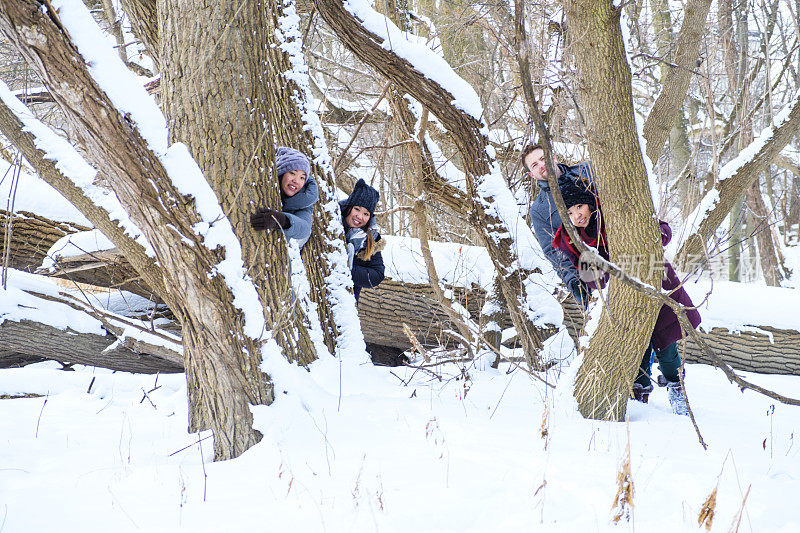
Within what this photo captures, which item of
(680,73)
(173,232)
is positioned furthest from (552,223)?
(173,232)

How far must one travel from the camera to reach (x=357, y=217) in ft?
11.9

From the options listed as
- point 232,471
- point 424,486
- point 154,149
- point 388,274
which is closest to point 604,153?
point 424,486

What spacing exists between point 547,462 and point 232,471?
1.22 m

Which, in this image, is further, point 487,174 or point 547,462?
point 487,174

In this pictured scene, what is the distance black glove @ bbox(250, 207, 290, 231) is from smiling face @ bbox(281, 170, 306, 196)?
0.34 m

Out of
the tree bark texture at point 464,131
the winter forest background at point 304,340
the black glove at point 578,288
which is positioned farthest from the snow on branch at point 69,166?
the black glove at point 578,288

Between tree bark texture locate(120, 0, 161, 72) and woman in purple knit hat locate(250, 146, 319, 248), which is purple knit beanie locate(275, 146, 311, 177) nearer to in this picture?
woman in purple knit hat locate(250, 146, 319, 248)

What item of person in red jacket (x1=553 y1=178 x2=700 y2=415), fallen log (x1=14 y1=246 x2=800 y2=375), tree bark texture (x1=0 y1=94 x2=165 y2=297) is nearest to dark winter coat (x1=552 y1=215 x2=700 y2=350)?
person in red jacket (x1=553 y1=178 x2=700 y2=415)

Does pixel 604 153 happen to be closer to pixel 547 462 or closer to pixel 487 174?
A: pixel 547 462

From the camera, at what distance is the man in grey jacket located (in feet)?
10.6

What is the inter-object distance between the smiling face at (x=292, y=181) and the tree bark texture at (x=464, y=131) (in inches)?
43.8

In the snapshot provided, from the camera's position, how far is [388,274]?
15.9 feet

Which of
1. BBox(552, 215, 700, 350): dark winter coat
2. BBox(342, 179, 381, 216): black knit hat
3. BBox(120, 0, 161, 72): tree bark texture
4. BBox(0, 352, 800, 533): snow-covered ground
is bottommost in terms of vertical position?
BBox(0, 352, 800, 533): snow-covered ground

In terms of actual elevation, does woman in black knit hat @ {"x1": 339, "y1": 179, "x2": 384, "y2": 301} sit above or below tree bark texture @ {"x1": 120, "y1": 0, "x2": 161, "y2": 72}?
below
